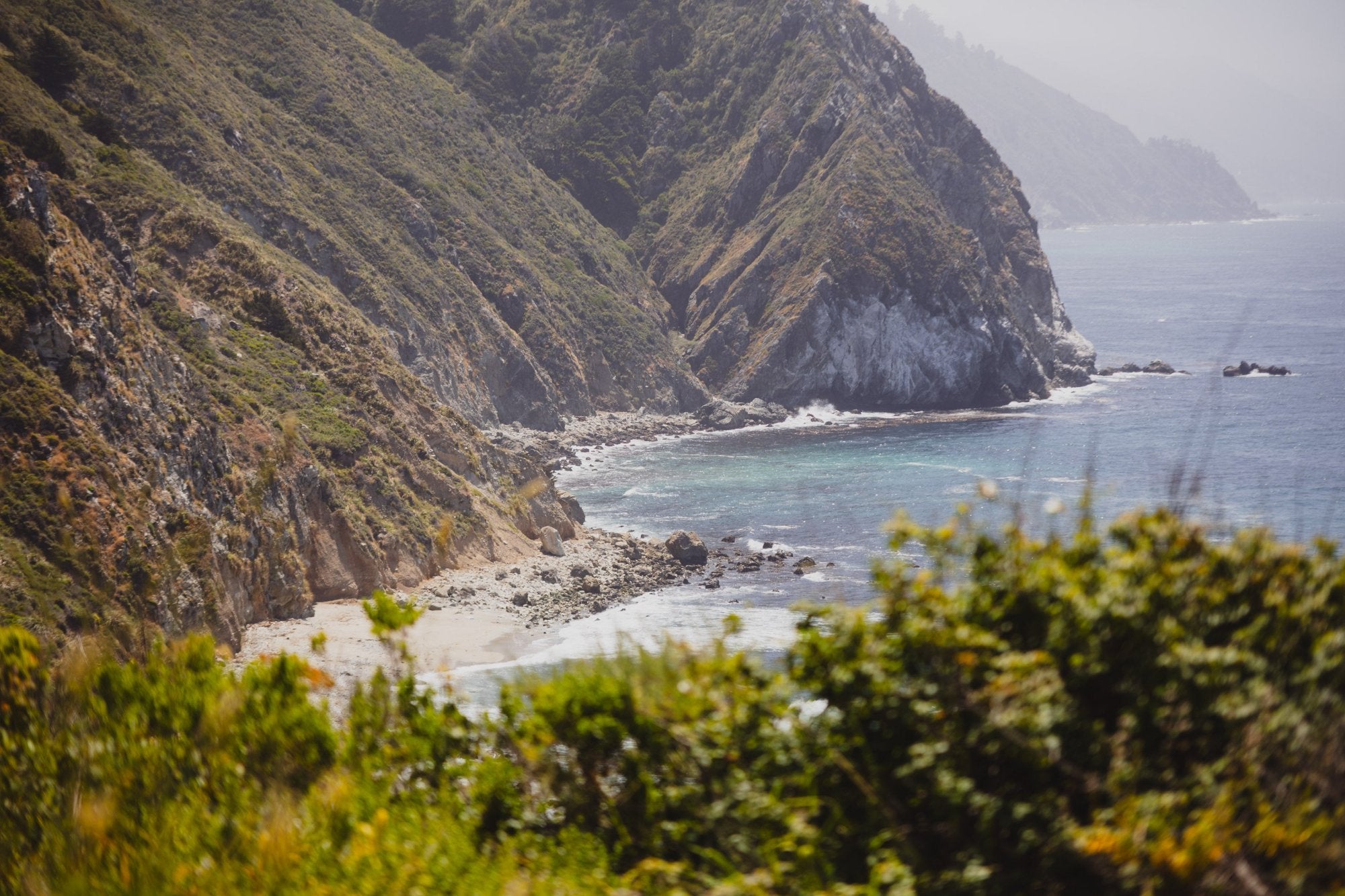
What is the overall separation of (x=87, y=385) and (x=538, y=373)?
56.2 metres

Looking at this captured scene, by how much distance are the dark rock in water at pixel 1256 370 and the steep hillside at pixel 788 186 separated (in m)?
14.6

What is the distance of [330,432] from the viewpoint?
2002 inches

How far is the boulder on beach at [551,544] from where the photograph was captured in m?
57.2

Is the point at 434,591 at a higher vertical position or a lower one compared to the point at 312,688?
lower

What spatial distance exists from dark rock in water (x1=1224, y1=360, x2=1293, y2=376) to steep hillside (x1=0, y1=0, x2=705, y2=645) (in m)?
50.3

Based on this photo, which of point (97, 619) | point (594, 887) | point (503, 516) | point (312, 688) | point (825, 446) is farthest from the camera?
point (825, 446)

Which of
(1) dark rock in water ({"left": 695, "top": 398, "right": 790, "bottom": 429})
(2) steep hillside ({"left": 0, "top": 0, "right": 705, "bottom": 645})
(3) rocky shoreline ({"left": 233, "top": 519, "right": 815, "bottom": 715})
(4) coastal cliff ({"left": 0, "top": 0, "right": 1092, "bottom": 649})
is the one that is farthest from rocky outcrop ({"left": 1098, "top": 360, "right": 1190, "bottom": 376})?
(3) rocky shoreline ({"left": 233, "top": 519, "right": 815, "bottom": 715})

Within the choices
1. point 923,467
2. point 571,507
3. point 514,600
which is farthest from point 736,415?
point 514,600

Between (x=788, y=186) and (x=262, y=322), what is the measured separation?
74.3 metres

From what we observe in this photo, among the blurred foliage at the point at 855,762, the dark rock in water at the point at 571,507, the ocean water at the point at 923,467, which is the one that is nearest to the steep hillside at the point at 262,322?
the dark rock in water at the point at 571,507

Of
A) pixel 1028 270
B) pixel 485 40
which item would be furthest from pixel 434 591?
pixel 485 40

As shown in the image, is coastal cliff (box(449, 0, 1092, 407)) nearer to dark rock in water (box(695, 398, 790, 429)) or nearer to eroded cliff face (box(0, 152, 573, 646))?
dark rock in water (box(695, 398, 790, 429))

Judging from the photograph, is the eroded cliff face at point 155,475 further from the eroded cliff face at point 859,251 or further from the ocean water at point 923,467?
the eroded cliff face at point 859,251

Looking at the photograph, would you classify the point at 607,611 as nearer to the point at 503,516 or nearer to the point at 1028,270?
the point at 503,516
